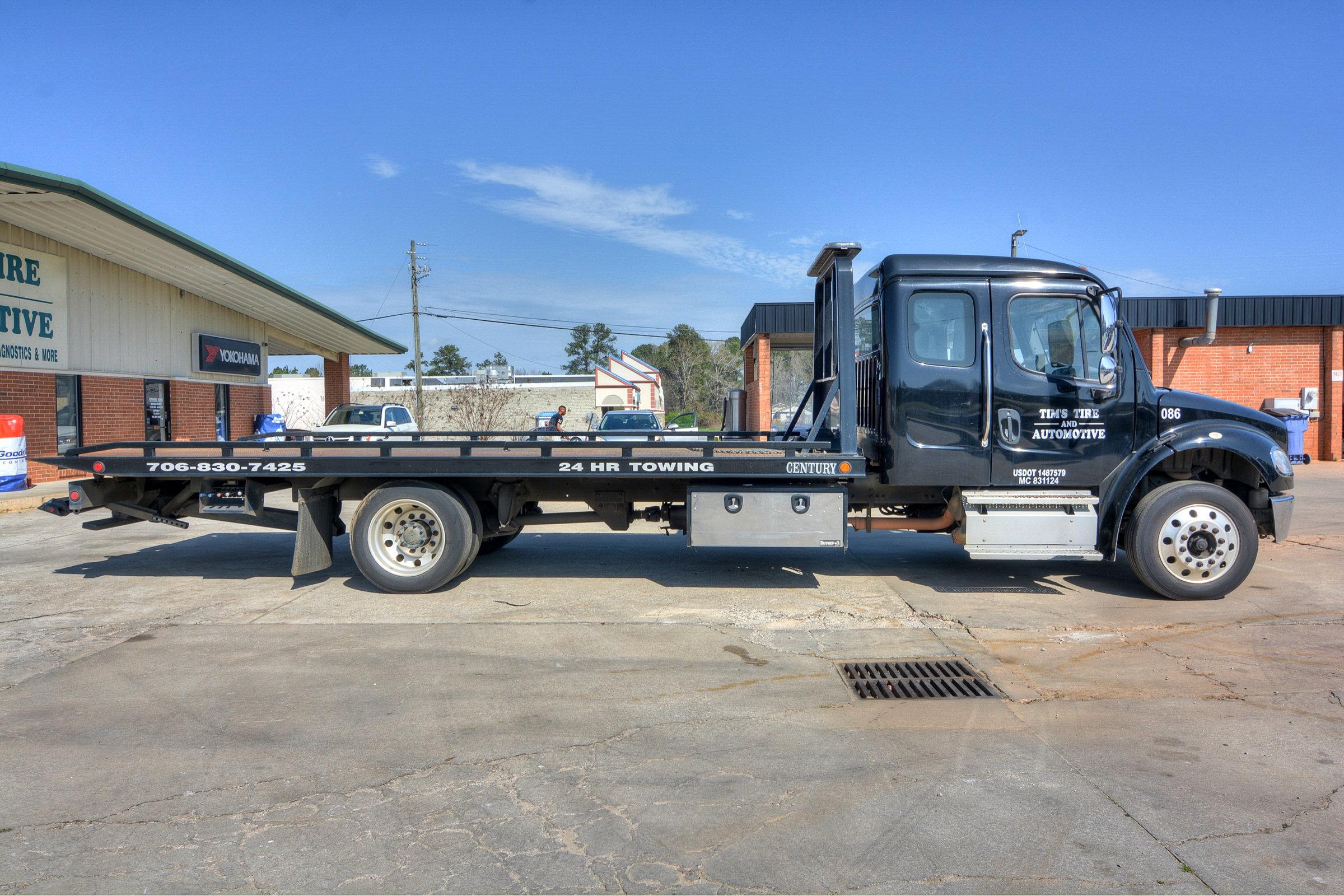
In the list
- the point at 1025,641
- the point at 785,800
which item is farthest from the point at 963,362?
the point at 785,800

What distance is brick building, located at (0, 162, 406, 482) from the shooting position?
1573 cm

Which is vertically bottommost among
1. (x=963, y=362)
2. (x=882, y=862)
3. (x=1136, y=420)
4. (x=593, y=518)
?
(x=882, y=862)

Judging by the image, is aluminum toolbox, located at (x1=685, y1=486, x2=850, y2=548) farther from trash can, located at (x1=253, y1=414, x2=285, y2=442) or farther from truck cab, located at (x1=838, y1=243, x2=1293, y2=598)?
trash can, located at (x1=253, y1=414, x2=285, y2=442)

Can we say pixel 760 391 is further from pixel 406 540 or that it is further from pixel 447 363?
pixel 447 363

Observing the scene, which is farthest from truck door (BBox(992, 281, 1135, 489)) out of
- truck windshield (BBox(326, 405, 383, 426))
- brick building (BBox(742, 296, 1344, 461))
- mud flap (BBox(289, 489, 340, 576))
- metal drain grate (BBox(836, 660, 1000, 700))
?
brick building (BBox(742, 296, 1344, 461))

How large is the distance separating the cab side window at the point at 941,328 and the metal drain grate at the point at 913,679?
2674mm

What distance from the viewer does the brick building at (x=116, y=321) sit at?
15734 mm

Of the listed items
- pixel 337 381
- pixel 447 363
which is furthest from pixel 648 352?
pixel 337 381

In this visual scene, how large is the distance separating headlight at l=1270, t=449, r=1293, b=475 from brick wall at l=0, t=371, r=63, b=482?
19674 millimetres

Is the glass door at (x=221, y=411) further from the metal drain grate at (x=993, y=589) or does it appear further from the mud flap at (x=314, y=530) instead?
the metal drain grate at (x=993, y=589)

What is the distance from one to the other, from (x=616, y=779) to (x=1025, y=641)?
3.60m

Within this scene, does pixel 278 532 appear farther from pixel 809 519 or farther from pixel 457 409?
pixel 457 409

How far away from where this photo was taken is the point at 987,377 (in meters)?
6.96

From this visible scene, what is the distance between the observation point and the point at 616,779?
3824 millimetres
